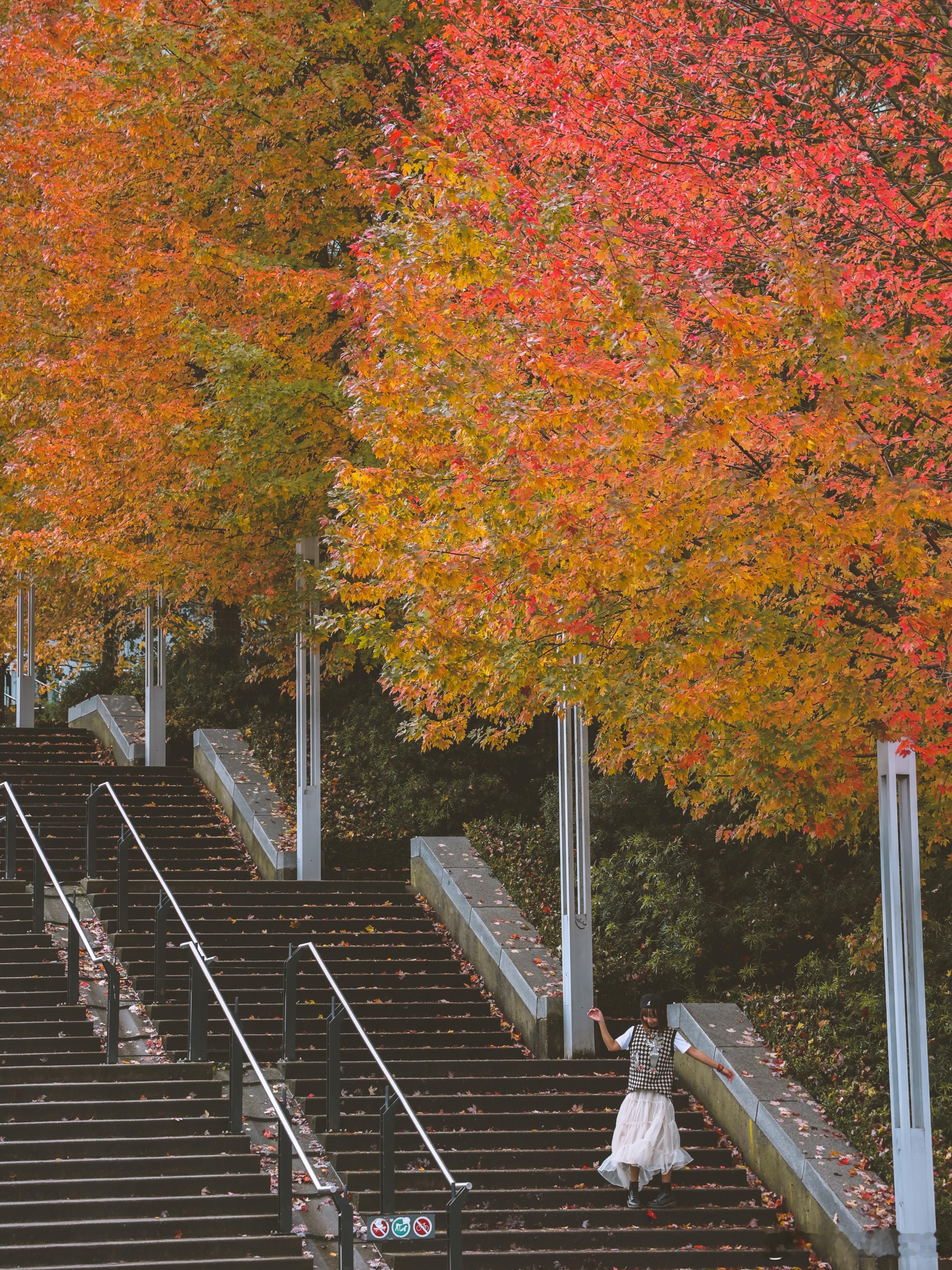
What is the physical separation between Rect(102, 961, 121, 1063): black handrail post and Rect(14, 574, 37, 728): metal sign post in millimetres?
12963

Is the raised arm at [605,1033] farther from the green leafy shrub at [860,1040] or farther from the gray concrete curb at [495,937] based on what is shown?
the gray concrete curb at [495,937]

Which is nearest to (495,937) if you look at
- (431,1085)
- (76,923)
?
(431,1085)

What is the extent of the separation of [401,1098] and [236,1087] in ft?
5.66

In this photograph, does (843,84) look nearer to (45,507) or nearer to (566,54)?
(566,54)

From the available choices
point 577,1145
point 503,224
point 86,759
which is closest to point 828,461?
point 503,224

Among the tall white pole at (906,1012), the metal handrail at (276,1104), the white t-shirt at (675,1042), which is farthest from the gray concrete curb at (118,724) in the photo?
the tall white pole at (906,1012)

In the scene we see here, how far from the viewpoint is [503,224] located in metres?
10.4

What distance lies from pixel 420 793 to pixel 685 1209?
9.14m

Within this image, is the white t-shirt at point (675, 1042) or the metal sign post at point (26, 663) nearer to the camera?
the white t-shirt at point (675, 1042)

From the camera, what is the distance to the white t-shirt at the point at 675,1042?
9789 millimetres

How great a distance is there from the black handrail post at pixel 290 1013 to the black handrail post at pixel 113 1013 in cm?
139

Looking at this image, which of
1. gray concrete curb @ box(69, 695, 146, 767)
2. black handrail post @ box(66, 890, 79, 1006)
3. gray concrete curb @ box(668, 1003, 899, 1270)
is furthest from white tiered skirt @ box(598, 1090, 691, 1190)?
gray concrete curb @ box(69, 695, 146, 767)

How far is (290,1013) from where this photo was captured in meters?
11.9

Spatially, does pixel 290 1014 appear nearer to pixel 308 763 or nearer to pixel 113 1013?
pixel 113 1013
